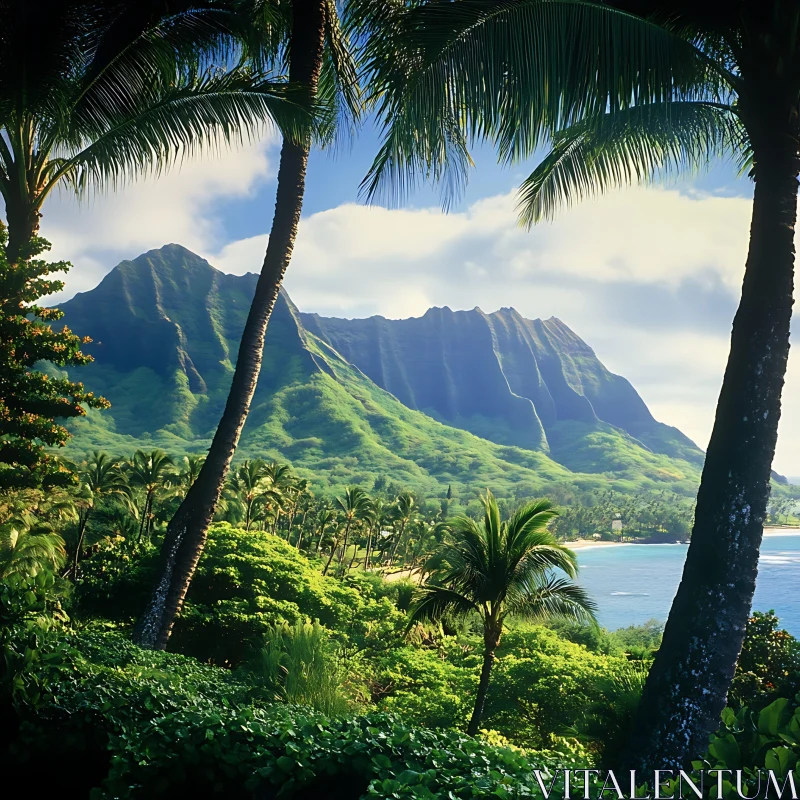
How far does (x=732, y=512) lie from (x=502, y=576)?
8.06 meters

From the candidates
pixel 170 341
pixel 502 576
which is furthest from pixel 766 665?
pixel 170 341

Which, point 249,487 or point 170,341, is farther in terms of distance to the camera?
point 170,341

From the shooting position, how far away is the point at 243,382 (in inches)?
312

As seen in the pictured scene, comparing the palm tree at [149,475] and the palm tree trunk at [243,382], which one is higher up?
the palm tree trunk at [243,382]

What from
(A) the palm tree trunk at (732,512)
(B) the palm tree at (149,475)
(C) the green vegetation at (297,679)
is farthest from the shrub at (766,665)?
(B) the palm tree at (149,475)

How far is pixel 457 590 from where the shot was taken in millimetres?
12617

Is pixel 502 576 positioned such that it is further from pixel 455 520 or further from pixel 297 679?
pixel 297 679

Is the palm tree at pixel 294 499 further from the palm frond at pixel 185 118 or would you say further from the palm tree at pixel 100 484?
the palm frond at pixel 185 118

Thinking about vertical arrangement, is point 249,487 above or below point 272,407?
below

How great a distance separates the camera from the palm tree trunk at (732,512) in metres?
4.34

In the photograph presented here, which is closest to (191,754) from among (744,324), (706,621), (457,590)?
(706,621)

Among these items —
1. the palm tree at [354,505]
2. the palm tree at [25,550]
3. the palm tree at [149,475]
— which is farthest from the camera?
the palm tree at [354,505]

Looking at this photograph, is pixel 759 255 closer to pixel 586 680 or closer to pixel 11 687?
pixel 11 687

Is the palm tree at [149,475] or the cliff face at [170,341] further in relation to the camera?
the cliff face at [170,341]
